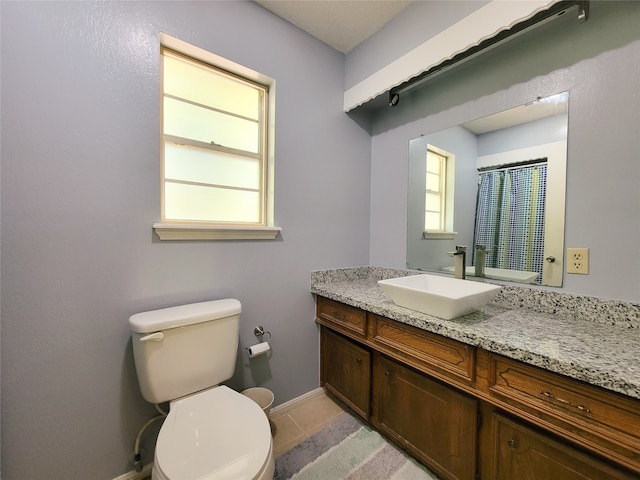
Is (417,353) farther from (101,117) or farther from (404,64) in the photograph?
(101,117)

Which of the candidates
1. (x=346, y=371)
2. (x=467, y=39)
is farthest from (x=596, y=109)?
(x=346, y=371)

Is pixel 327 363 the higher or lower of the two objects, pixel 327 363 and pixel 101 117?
the lower

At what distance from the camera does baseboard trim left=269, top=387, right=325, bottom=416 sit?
1758 mm

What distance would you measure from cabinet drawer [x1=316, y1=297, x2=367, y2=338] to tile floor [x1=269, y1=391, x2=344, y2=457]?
1.86 feet

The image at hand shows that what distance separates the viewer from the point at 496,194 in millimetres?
1534

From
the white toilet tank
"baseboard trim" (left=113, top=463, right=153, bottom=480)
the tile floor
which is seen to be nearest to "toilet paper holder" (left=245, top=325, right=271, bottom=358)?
the white toilet tank

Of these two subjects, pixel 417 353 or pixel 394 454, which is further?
pixel 394 454

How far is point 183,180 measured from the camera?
150 centimetres

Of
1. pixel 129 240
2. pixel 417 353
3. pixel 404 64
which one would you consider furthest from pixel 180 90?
pixel 417 353

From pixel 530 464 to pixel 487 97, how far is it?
67.5 inches

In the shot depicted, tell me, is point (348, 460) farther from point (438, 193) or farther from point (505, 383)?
point (438, 193)

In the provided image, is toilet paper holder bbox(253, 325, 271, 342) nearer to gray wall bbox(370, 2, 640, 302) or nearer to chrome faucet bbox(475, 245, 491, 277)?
chrome faucet bbox(475, 245, 491, 277)

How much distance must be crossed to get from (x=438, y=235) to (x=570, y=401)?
1100 millimetres

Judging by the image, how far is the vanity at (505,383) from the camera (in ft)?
2.57
